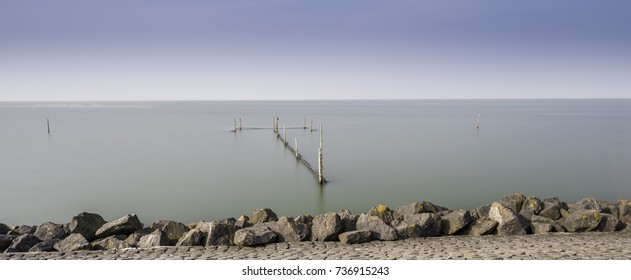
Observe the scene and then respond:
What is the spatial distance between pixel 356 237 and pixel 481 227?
10.1 feet

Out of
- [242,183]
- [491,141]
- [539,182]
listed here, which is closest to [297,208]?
[242,183]

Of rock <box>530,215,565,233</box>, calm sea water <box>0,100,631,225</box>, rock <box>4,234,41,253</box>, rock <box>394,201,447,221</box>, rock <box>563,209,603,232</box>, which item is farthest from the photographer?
calm sea water <box>0,100,631,225</box>

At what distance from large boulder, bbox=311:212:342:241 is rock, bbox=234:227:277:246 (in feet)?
2.99

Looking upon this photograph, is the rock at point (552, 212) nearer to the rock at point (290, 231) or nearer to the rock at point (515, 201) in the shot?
the rock at point (515, 201)

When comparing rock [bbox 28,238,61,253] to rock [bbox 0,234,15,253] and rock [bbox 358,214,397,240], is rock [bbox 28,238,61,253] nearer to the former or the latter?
rock [bbox 0,234,15,253]

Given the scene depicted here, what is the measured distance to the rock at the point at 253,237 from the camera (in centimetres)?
867

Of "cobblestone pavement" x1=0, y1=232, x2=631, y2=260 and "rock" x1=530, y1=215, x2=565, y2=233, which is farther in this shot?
"rock" x1=530, y1=215, x2=565, y2=233

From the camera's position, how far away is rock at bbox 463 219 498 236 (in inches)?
392

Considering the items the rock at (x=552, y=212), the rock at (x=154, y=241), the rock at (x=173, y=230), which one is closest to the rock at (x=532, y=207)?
the rock at (x=552, y=212)

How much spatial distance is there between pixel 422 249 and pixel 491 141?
37151mm

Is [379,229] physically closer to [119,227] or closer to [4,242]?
[119,227]

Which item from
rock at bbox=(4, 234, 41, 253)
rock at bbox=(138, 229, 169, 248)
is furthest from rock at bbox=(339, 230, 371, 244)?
rock at bbox=(4, 234, 41, 253)

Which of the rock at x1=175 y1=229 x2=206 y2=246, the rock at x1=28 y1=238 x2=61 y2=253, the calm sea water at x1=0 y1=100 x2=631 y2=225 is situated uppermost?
the rock at x1=175 y1=229 x2=206 y2=246

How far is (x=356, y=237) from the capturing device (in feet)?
29.6
